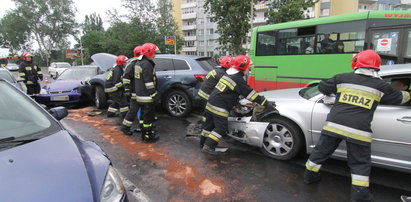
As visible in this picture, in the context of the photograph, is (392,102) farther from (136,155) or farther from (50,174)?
(136,155)

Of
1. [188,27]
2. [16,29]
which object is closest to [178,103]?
[188,27]

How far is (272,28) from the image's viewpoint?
8.27 m

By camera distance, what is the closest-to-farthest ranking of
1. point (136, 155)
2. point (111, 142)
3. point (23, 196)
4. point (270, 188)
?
point (23, 196)
point (270, 188)
point (136, 155)
point (111, 142)

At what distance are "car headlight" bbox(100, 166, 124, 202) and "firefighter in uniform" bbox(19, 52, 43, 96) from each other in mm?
7742

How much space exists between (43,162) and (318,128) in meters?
3.10

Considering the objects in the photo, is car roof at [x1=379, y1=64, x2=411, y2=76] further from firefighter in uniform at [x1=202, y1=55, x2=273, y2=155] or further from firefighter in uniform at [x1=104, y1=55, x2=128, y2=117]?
firefighter in uniform at [x1=104, y1=55, x2=128, y2=117]

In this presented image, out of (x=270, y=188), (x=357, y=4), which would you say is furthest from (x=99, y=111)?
(x=357, y=4)

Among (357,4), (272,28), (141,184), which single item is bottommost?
(141,184)

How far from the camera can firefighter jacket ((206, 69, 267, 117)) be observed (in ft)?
12.4

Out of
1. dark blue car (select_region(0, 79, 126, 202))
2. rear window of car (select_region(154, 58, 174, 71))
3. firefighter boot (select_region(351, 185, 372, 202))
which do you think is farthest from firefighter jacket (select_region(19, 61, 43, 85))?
firefighter boot (select_region(351, 185, 372, 202))

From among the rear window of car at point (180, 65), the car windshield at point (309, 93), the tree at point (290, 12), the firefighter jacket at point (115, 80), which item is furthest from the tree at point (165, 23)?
the car windshield at point (309, 93)

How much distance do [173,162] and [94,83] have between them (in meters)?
4.85

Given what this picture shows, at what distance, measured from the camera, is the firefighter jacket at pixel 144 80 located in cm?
442

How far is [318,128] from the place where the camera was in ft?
10.9
